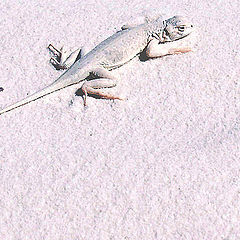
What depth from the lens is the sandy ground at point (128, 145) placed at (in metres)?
2.83

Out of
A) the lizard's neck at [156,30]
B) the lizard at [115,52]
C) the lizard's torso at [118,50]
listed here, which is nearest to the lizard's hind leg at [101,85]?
the lizard at [115,52]

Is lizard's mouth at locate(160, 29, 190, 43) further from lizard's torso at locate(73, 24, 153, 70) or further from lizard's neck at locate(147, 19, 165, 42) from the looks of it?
lizard's torso at locate(73, 24, 153, 70)

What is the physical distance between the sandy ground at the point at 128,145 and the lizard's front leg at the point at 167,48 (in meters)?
0.08

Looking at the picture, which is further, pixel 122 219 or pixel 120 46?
pixel 120 46

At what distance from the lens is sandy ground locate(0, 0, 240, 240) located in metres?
2.83

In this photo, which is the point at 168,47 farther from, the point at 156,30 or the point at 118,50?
the point at 118,50

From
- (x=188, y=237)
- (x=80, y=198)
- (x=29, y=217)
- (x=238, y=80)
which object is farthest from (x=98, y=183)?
(x=238, y=80)

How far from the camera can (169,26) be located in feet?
12.6

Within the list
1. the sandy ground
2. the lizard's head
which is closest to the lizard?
the lizard's head

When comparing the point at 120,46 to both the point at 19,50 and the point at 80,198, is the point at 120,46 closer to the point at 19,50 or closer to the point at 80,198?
the point at 19,50

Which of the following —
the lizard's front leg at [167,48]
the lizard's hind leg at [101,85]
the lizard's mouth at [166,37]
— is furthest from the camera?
the lizard's mouth at [166,37]

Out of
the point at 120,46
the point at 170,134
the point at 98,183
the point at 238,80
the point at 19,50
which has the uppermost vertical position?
the point at 19,50

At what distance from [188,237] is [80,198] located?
1017mm

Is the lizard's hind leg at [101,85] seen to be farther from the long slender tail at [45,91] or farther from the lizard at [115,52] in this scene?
the long slender tail at [45,91]
